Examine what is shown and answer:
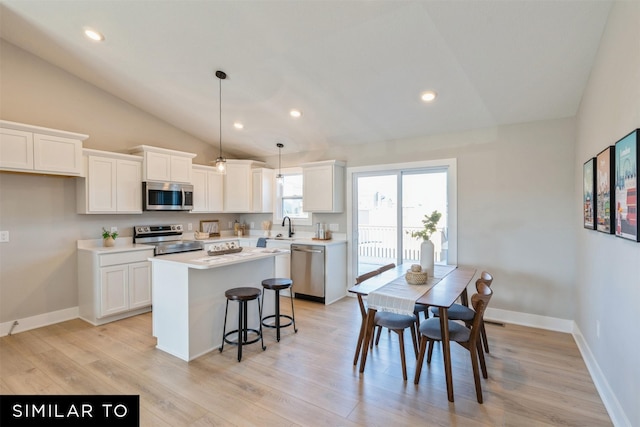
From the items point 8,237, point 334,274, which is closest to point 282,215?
point 334,274

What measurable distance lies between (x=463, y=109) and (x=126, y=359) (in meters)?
4.52

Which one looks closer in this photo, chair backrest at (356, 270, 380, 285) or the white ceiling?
the white ceiling

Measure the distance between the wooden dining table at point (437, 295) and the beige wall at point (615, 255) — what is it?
978 mm

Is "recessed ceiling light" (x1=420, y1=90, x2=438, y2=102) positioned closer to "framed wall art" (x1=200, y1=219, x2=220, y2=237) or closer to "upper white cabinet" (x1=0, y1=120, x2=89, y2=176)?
"upper white cabinet" (x1=0, y1=120, x2=89, y2=176)

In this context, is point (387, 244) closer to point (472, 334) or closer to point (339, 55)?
point (472, 334)

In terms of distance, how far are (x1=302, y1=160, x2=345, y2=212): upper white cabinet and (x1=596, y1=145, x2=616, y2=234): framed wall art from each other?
3.24 m

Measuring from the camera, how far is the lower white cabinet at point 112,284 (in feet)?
12.5

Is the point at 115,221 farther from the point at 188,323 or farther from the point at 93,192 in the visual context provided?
the point at 188,323

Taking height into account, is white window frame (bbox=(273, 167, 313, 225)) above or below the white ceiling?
below

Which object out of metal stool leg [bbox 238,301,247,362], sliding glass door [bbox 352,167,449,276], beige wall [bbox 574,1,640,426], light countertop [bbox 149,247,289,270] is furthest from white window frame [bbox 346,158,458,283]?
metal stool leg [bbox 238,301,247,362]

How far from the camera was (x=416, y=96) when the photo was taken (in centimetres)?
348

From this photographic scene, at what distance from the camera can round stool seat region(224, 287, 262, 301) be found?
2.92 metres

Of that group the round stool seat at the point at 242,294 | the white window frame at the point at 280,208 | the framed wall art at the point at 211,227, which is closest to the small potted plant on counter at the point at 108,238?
the framed wall art at the point at 211,227

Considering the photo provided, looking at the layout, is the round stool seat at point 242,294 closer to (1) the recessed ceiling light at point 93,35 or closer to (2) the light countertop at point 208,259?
(2) the light countertop at point 208,259
